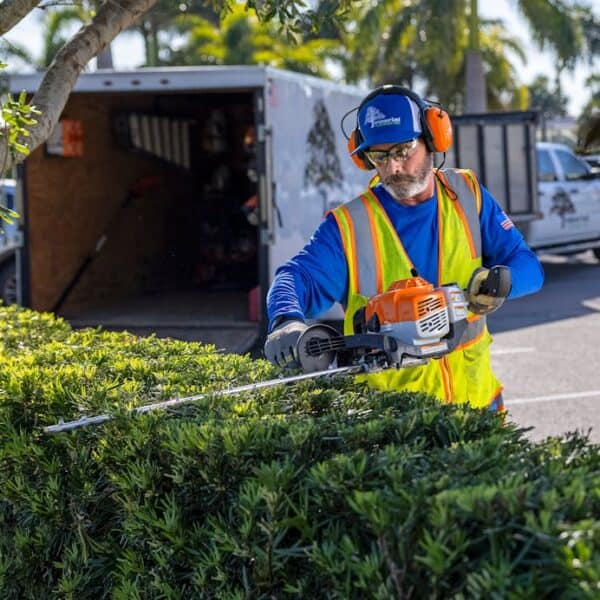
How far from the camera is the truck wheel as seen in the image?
13.9m

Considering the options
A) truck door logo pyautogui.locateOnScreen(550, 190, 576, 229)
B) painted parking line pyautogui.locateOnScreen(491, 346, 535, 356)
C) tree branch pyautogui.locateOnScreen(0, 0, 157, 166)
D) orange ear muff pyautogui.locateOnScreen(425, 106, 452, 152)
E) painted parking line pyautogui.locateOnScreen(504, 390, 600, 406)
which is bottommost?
painted parking line pyautogui.locateOnScreen(504, 390, 600, 406)

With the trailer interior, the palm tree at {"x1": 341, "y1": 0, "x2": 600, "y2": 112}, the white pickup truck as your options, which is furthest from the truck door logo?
the palm tree at {"x1": 341, "y1": 0, "x2": 600, "y2": 112}

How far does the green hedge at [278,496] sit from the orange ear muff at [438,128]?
0.93m

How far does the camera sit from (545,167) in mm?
18188

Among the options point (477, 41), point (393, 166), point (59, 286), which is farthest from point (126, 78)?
point (477, 41)

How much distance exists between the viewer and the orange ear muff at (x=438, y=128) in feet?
13.3

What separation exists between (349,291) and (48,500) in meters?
1.26

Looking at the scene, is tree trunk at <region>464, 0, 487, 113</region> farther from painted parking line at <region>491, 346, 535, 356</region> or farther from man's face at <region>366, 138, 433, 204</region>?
man's face at <region>366, 138, 433, 204</region>

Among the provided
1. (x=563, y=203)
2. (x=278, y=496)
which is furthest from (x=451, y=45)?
(x=278, y=496)

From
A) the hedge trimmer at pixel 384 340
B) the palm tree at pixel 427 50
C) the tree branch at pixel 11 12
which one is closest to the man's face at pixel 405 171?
the hedge trimmer at pixel 384 340

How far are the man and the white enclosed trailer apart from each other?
684 centimetres

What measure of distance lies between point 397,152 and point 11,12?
2.09 m

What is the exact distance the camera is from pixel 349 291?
13.4ft

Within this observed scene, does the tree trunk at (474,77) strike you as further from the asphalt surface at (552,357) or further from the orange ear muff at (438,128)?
the orange ear muff at (438,128)
